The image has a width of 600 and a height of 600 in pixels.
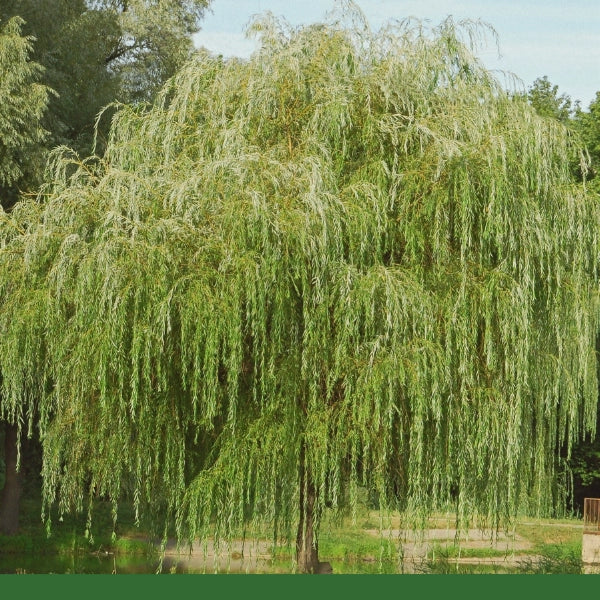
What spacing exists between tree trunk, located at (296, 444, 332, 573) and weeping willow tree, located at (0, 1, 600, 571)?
0.13ft

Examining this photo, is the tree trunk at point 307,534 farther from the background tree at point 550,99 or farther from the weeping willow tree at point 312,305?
the background tree at point 550,99

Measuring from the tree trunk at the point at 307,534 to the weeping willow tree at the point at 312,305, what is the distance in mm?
38

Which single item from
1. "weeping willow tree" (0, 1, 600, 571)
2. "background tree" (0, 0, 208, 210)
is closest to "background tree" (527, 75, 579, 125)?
"background tree" (0, 0, 208, 210)

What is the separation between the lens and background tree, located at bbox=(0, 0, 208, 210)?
17.5m

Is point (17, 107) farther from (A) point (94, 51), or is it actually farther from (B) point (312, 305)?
(B) point (312, 305)

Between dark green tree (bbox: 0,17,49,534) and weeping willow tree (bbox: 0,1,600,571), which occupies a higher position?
dark green tree (bbox: 0,17,49,534)

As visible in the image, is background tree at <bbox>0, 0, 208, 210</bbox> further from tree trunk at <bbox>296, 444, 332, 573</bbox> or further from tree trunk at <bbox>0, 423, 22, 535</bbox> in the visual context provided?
tree trunk at <bbox>296, 444, 332, 573</bbox>

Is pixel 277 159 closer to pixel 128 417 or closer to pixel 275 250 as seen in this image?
pixel 275 250

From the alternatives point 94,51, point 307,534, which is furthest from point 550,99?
point 307,534

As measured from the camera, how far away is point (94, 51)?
1906 cm

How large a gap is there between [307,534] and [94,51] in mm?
12440

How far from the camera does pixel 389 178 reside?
971cm

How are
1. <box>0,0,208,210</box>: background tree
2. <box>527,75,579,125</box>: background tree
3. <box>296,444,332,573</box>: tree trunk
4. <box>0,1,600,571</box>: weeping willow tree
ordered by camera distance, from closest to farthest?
<box>0,1,600,571</box>: weeping willow tree < <box>296,444,332,573</box>: tree trunk < <box>0,0,208,210</box>: background tree < <box>527,75,579,125</box>: background tree

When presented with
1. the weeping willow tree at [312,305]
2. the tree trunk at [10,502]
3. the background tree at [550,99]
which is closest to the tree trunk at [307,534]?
the weeping willow tree at [312,305]
